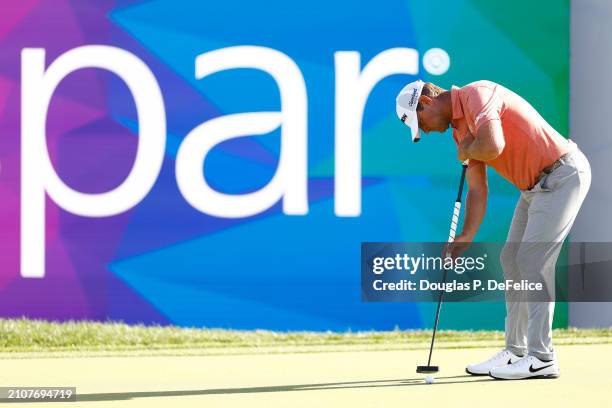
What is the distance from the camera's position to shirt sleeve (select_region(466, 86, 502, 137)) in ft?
15.8

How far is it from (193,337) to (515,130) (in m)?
3.11

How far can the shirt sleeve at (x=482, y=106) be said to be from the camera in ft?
15.8

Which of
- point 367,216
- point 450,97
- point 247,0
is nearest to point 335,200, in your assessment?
point 367,216

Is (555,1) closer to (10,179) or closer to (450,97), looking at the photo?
(450,97)

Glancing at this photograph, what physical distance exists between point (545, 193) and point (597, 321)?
293 centimetres

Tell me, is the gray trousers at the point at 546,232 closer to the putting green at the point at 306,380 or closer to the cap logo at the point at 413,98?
the putting green at the point at 306,380

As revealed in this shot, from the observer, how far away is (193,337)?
7.30 metres

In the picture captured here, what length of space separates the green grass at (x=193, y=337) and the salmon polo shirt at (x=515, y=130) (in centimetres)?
217

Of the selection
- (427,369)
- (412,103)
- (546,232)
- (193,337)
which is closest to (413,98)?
(412,103)

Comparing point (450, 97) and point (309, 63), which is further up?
point (309, 63)

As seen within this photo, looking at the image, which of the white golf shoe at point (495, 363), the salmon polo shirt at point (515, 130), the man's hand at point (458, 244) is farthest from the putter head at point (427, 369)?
the salmon polo shirt at point (515, 130)

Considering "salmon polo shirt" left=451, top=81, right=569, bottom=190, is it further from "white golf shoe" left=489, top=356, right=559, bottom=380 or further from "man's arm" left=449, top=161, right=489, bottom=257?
"white golf shoe" left=489, top=356, right=559, bottom=380

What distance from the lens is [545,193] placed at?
5031 mm

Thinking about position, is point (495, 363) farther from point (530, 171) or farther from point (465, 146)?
point (465, 146)
